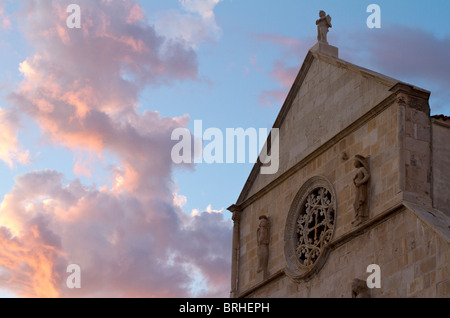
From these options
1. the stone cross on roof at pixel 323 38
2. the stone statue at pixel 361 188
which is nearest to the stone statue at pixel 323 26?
the stone cross on roof at pixel 323 38

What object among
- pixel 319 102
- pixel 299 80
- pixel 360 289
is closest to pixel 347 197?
pixel 360 289

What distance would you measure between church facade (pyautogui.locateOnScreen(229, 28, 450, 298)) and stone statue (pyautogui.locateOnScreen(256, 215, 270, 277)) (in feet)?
0.11

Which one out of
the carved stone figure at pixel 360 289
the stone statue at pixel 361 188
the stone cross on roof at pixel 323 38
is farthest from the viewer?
the stone cross on roof at pixel 323 38

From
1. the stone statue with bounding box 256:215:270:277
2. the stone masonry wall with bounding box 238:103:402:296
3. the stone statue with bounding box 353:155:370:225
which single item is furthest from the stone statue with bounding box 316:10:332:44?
the stone statue with bounding box 353:155:370:225

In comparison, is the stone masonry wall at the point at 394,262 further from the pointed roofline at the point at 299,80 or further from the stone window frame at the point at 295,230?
the pointed roofline at the point at 299,80

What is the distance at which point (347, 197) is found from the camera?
28.7 metres

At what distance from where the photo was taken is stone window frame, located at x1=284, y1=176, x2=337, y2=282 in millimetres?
29316

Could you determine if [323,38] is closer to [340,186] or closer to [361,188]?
[340,186]

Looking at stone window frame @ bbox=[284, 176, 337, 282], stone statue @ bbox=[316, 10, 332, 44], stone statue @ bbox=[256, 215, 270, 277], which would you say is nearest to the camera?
stone window frame @ bbox=[284, 176, 337, 282]

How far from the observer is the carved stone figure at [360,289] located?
26.3 metres

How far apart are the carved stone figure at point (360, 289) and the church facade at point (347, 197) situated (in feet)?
0.09

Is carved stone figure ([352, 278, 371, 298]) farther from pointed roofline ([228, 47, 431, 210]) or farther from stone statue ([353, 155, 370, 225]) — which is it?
pointed roofline ([228, 47, 431, 210])

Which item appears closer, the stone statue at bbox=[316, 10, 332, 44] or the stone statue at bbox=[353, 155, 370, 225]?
the stone statue at bbox=[353, 155, 370, 225]
